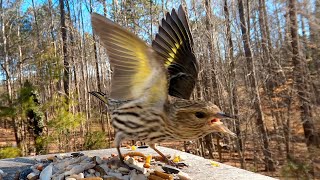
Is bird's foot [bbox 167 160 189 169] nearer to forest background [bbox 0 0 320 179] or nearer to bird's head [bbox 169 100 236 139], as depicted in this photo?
bird's head [bbox 169 100 236 139]

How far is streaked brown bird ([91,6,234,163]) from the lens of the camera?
7.22 ft

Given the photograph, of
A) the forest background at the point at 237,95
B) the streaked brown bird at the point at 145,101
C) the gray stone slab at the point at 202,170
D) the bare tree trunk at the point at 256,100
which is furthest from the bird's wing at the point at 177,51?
the bare tree trunk at the point at 256,100

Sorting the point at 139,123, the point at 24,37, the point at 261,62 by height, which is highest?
the point at 24,37

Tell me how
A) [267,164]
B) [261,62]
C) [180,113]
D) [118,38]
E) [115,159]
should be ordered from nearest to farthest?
[118,38], [180,113], [115,159], [267,164], [261,62]

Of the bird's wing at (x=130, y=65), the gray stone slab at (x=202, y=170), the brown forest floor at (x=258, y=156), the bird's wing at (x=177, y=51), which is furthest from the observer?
the brown forest floor at (x=258, y=156)

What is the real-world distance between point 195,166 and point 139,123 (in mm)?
1145

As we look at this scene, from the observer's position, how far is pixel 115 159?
115 inches

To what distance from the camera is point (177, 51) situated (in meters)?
3.28

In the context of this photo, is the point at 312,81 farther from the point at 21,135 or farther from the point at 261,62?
the point at 21,135

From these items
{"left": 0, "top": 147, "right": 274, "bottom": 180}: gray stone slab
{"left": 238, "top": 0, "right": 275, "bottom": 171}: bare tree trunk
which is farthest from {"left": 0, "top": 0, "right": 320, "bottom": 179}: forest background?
{"left": 0, "top": 147, "right": 274, "bottom": 180}: gray stone slab

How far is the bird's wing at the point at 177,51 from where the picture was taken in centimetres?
312

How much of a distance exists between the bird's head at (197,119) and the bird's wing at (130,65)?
19 centimetres

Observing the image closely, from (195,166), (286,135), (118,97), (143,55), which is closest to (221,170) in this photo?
(195,166)

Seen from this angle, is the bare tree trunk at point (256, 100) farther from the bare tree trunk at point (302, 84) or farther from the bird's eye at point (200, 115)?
the bird's eye at point (200, 115)
